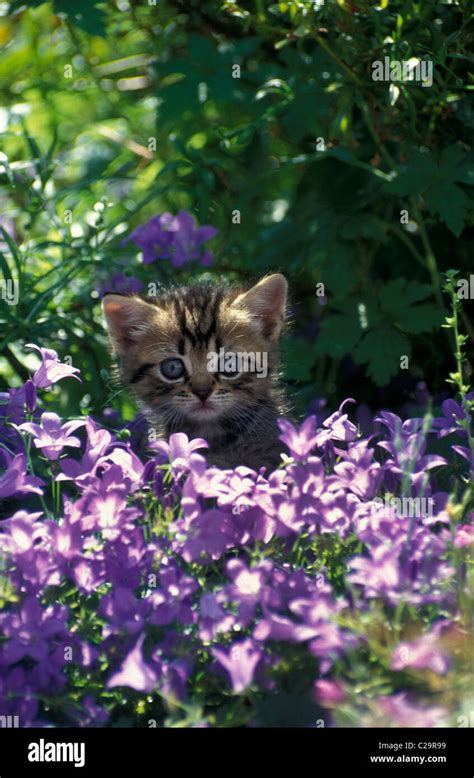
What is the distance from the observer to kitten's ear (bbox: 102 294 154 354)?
10.8 ft

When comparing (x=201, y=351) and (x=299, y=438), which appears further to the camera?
(x=201, y=351)

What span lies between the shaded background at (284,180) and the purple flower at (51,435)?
85 cm

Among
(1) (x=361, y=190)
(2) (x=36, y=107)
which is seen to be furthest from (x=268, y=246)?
(2) (x=36, y=107)

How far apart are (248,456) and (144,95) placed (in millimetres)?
2581

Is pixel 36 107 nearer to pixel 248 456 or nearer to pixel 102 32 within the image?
pixel 102 32

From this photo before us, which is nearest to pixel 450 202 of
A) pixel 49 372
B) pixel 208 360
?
pixel 208 360

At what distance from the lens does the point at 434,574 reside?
1.90 meters

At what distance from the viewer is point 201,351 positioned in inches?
130

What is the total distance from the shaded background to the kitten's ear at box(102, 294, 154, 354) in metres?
0.19

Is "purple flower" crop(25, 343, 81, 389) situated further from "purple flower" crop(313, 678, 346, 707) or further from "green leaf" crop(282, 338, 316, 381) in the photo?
"green leaf" crop(282, 338, 316, 381)

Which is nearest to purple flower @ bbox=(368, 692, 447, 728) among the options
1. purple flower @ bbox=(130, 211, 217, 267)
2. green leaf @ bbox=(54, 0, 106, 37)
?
purple flower @ bbox=(130, 211, 217, 267)

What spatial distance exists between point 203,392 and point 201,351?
0.16 m

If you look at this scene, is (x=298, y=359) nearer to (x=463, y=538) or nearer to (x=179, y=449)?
(x=179, y=449)

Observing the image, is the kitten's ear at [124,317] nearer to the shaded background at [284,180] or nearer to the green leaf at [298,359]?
the shaded background at [284,180]
